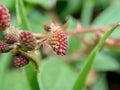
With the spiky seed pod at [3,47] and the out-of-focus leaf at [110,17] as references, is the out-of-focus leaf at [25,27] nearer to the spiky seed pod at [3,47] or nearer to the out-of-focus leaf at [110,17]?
the spiky seed pod at [3,47]

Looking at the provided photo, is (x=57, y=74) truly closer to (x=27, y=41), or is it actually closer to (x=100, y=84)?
(x=100, y=84)

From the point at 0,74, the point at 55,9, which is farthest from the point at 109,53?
the point at 0,74

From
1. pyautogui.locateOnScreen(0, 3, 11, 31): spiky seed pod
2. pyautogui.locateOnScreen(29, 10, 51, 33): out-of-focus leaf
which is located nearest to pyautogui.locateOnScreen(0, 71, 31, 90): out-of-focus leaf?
pyautogui.locateOnScreen(29, 10, 51, 33): out-of-focus leaf

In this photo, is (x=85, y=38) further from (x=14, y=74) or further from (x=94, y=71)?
(x=14, y=74)

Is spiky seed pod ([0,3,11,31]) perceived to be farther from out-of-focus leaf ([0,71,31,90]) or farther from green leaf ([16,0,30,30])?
out-of-focus leaf ([0,71,31,90])

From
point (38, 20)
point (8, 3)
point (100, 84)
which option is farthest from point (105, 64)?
point (8, 3)

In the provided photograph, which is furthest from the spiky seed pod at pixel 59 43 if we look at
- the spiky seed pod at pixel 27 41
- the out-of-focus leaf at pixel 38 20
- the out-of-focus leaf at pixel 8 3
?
the out-of-focus leaf at pixel 38 20
